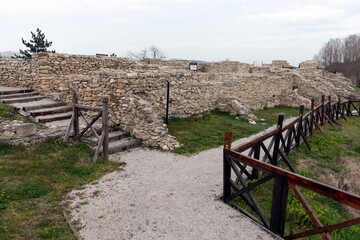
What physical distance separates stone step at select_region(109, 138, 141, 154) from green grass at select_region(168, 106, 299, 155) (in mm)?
1524

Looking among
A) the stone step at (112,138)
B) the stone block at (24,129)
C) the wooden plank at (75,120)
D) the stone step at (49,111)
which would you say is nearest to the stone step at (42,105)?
the stone step at (49,111)

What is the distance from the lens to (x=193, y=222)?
4.81m

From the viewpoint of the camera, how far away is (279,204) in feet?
14.3

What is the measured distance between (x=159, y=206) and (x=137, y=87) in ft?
20.4

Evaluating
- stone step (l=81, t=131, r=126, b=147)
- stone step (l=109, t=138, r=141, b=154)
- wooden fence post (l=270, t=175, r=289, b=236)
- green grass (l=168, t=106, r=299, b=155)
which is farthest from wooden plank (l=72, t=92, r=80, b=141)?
wooden fence post (l=270, t=175, r=289, b=236)

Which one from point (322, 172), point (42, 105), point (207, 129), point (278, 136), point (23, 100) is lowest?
point (322, 172)

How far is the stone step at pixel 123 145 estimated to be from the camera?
8511mm

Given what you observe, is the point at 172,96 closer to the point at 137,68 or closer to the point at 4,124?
the point at 137,68

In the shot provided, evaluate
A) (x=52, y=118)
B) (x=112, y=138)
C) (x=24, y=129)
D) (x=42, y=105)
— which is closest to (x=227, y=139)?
(x=112, y=138)

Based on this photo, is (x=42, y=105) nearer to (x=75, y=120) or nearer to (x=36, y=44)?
(x=75, y=120)

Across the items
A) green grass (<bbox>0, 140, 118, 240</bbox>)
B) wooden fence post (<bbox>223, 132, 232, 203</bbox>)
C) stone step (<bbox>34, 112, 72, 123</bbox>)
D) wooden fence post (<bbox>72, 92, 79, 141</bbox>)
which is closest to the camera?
green grass (<bbox>0, 140, 118, 240</bbox>)

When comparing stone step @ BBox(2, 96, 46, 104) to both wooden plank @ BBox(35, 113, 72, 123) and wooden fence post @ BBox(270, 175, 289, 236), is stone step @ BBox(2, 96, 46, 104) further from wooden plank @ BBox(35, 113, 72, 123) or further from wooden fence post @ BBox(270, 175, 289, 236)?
wooden fence post @ BBox(270, 175, 289, 236)

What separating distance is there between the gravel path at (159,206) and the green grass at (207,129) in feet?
6.46

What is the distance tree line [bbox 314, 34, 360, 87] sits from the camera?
1956 inches
